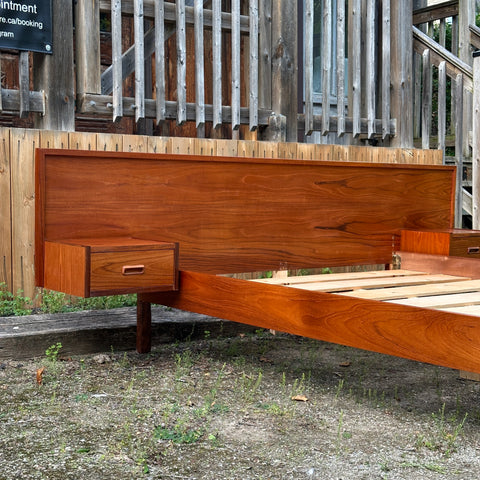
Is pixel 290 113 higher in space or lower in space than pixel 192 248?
higher

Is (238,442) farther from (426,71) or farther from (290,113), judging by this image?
(426,71)

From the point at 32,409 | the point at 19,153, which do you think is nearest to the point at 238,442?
the point at 32,409

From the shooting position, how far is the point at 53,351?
421 centimetres

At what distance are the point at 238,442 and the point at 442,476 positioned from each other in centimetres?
76

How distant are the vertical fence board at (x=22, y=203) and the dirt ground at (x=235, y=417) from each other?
2.85 ft

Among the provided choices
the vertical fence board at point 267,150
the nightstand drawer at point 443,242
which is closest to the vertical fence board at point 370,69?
the vertical fence board at point 267,150

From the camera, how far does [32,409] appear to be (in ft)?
10.8

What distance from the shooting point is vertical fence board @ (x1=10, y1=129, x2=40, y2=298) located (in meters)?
4.83

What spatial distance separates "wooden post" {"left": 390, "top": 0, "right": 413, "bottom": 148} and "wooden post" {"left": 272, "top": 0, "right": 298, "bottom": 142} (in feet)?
4.09

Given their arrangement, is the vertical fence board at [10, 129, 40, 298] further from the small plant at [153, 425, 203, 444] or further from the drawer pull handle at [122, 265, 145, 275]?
the small plant at [153, 425, 203, 444]

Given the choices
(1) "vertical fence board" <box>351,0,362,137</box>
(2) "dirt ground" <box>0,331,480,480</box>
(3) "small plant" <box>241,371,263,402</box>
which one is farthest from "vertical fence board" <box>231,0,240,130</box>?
(3) "small plant" <box>241,371,263,402</box>

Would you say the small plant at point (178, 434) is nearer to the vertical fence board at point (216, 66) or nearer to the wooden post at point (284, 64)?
the vertical fence board at point (216, 66)

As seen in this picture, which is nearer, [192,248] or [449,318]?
[449,318]

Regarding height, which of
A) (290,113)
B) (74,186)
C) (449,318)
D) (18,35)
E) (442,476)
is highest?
(18,35)
